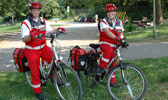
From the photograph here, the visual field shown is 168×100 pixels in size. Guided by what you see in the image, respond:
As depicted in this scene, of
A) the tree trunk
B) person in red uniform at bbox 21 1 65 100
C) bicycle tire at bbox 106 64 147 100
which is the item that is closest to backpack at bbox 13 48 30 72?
person in red uniform at bbox 21 1 65 100

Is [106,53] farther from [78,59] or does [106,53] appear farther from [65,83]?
[65,83]

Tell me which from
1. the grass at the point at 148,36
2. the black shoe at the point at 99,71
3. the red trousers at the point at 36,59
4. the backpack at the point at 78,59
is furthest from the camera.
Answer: the grass at the point at 148,36

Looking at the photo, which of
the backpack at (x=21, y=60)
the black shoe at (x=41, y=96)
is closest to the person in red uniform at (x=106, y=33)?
the black shoe at (x=41, y=96)

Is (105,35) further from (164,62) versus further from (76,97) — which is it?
(164,62)

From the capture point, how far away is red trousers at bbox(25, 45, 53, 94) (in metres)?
4.00

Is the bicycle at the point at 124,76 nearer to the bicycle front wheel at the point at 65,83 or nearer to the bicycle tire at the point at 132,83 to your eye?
the bicycle tire at the point at 132,83

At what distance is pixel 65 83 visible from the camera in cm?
399

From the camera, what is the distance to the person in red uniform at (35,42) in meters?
3.85

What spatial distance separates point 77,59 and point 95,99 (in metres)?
0.91

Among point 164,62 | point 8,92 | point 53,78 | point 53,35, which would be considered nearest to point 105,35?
point 53,35

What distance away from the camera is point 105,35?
427 centimetres

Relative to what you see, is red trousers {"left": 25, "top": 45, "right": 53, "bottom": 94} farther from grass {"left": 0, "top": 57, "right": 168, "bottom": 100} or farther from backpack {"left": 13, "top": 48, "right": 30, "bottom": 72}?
grass {"left": 0, "top": 57, "right": 168, "bottom": 100}

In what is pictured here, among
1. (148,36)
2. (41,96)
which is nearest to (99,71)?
(41,96)

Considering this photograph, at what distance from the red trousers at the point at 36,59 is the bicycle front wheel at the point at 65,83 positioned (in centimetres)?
40
